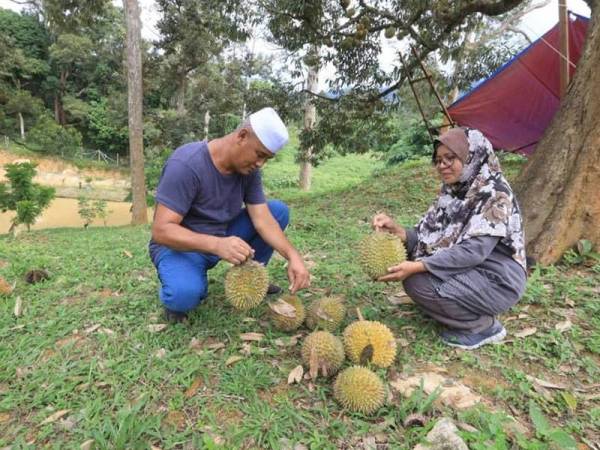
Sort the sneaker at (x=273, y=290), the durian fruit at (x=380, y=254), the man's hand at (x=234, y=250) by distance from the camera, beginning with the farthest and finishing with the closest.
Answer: the sneaker at (x=273, y=290), the durian fruit at (x=380, y=254), the man's hand at (x=234, y=250)

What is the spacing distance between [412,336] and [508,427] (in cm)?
81

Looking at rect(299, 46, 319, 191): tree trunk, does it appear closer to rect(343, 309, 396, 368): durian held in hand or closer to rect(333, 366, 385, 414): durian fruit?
rect(343, 309, 396, 368): durian held in hand

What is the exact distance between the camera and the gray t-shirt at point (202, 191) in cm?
240

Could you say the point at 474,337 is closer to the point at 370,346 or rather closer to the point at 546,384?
the point at 546,384

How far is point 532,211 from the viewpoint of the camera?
3633 millimetres

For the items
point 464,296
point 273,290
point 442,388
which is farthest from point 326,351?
point 273,290

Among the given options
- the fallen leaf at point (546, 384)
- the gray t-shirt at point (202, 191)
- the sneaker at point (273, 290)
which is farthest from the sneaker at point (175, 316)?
the fallen leaf at point (546, 384)

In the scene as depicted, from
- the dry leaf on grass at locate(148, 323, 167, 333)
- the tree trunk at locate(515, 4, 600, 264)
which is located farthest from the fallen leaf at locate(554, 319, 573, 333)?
the dry leaf on grass at locate(148, 323, 167, 333)

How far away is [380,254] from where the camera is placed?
234 cm

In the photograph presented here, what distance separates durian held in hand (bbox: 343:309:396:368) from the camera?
2092 millimetres

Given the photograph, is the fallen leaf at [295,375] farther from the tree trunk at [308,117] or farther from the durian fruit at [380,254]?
the tree trunk at [308,117]

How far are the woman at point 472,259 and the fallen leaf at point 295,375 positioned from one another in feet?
2.28

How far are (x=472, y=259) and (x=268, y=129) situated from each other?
1.35m

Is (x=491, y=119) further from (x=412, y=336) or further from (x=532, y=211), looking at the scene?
(x=412, y=336)
